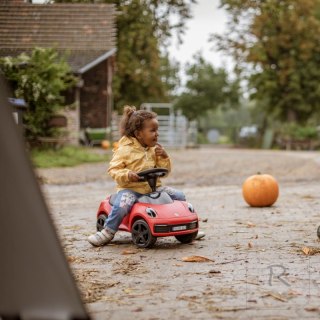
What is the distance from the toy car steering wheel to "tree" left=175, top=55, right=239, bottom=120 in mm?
65538

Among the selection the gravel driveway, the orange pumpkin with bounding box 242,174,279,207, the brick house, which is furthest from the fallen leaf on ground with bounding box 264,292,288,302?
the brick house

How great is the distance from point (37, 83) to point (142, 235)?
16533 millimetres

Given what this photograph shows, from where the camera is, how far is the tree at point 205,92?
240 ft

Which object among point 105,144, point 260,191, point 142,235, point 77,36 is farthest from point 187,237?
point 105,144

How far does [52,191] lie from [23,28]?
631 inches

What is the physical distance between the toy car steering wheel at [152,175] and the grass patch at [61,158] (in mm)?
13571

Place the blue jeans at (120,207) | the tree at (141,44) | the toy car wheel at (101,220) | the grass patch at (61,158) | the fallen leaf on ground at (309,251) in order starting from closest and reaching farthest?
the fallen leaf on ground at (309,251) → the blue jeans at (120,207) → the toy car wheel at (101,220) → the grass patch at (61,158) → the tree at (141,44)

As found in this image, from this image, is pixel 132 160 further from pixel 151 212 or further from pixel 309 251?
pixel 309 251

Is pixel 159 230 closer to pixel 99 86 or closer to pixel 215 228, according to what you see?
pixel 215 228

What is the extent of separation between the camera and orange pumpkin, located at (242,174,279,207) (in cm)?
1081

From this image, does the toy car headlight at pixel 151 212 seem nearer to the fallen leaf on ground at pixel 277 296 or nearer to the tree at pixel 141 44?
the fallen leaf on ground at pixel 277 296

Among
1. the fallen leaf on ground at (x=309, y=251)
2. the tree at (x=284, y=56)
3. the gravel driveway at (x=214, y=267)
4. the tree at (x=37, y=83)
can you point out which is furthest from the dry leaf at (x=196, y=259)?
the tree at (x=284, y=56)

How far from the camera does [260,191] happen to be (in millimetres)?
10805

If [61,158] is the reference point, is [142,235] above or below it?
above
